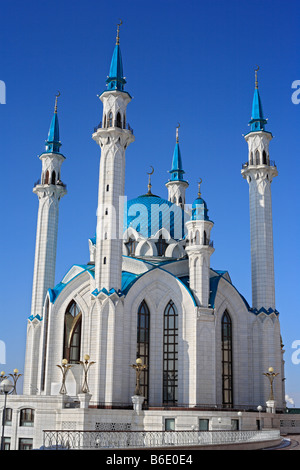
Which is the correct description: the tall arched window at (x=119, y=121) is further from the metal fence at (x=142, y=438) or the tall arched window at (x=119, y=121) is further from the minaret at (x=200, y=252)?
the metal fence at (x=142, y=438)

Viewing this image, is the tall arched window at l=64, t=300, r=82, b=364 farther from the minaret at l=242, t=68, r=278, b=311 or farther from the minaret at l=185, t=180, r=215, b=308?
the minaret at l=242, t=68, r=278, b=311

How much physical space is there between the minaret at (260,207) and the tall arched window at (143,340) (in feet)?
26.4

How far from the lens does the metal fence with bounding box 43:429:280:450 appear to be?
17.4 meters

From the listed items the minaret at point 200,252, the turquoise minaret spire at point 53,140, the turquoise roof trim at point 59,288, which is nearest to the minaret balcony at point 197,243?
the minaret at point 200,252

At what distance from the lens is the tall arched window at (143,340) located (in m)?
35.7

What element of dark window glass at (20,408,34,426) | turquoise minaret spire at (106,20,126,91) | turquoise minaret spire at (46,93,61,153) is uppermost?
turquoise minaret spire at (106,20,126,91)

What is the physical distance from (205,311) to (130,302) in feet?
15.7

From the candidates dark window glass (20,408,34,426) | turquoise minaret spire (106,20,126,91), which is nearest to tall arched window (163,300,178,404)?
dark window glass (20,408,34,426)

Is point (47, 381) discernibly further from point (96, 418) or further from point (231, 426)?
point (231, 426)

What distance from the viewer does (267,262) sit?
39375 mm

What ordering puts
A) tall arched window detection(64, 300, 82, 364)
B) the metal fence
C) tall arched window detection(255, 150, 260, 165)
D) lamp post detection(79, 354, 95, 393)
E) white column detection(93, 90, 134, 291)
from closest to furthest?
the metal fence → lamp post detection(79, 354, 95, 393) → white column detection(93, 90, 134, 291) → tall arched window detection(64, 300, 82, 364) → tall arched window detection(255, 150, 260, 165)

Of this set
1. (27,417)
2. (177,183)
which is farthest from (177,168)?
(27,417)

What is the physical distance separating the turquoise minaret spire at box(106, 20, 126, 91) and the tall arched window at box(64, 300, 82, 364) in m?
15.4

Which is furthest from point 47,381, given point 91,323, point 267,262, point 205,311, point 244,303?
point 267,262
